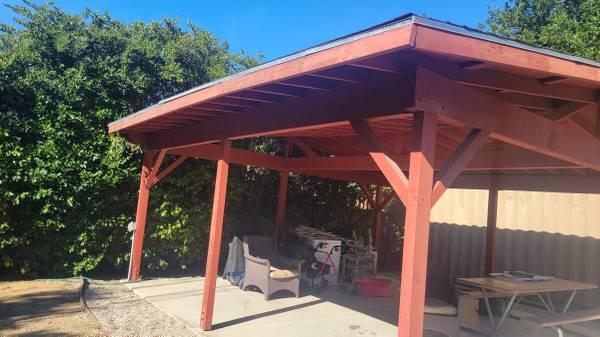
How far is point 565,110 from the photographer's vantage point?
12.9 ft

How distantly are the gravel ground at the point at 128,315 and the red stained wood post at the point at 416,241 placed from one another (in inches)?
114

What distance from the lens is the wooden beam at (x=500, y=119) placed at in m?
2.73

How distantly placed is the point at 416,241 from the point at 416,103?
2.66 feet

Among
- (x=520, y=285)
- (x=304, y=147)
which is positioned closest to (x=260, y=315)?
(x=520, y=285)

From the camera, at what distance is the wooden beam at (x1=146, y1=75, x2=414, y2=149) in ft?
9.37

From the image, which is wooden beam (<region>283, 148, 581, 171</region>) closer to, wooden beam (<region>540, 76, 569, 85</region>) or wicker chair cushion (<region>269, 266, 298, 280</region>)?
wicker chair cushion (<region>269, 266, 298, 280</region>)

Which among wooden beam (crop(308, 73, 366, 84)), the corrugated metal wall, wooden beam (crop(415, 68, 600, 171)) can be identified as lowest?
the corrugated metal wall

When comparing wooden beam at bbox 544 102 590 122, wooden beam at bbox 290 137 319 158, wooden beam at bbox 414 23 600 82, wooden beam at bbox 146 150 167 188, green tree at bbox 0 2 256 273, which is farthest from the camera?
wooden beam at bbox 290 137 319 158

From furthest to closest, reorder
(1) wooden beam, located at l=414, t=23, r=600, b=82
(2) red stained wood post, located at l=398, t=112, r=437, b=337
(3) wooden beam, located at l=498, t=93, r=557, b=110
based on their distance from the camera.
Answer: (3) wooden beam, located at l=498, t=93, r=557, b=110 < (2) red stained wood post, located at l=398, t=112, r=437, b=337 < (1) wooden beam, located at l=414, t=23, r=600, b=82

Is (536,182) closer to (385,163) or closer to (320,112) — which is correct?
(320,112)

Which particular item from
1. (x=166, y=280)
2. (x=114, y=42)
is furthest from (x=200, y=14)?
(x=166, y=280)

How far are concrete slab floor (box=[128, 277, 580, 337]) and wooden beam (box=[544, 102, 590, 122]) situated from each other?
7.97ft

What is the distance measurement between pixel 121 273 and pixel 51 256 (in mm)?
1175

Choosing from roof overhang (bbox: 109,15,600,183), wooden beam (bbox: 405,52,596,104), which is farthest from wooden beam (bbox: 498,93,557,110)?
wooden beam (bbox: 405,52,596,104)
